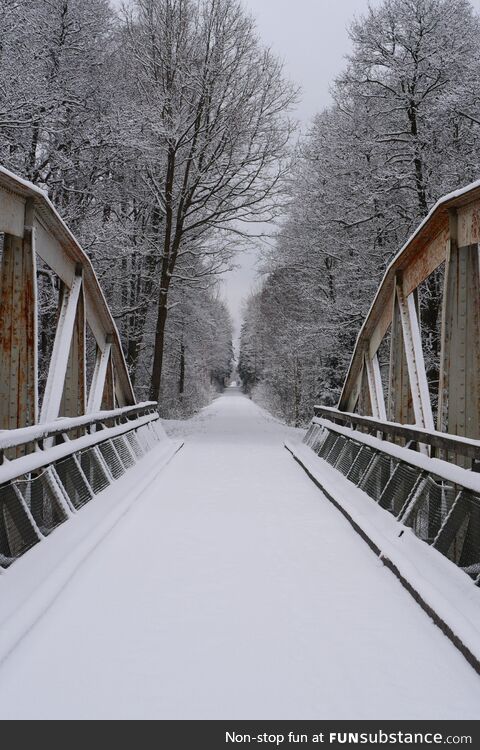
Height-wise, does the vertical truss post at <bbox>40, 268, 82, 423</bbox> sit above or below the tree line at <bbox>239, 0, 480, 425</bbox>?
below

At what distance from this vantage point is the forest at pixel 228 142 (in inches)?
545

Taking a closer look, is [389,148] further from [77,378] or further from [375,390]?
[77,378]

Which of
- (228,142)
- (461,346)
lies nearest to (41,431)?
(461,346)

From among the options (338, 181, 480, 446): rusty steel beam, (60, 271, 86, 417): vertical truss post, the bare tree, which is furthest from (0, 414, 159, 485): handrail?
the bare tree

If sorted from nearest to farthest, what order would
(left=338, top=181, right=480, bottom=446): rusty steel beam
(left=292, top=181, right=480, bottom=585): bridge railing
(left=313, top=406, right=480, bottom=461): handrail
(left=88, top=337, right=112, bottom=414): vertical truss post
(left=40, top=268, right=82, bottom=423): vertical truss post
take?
(left=313, top=406, right=480, bottom=461): handrail < (left=292, top=181, right=480, bottom=585): bridge railing < (left=338, top=181, right=480, bottom=446): rusty steel beam < (left=40, top=268, right=82, bottom=423): vertical truss post < (left=88, top=337, right=112, bottom=414): vertical truss post

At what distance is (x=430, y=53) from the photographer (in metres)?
13.9

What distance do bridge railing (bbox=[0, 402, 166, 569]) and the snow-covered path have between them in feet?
1.87

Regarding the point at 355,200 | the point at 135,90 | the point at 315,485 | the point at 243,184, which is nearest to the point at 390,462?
the point at 315,485

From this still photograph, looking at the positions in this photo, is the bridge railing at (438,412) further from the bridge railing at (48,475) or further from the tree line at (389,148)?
the tree line at (389,148)

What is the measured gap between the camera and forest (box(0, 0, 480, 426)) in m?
13.9

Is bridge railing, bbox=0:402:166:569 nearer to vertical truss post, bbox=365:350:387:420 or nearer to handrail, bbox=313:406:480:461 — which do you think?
handrail, bbox=313:406:480:461

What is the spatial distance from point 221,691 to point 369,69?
1647 centimetres
